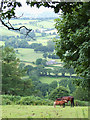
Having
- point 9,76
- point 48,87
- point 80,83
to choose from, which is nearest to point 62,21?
point 80,83

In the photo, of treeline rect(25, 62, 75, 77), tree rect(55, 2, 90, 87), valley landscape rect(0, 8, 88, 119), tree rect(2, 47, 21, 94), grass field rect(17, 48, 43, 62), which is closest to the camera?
tree rect(55, 2, 90, 87)

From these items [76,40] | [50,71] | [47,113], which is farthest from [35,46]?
[47,113]

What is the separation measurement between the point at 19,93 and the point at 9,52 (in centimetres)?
679

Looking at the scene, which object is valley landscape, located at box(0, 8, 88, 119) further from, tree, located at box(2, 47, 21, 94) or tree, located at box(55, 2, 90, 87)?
tree, located at box(55, 2, 90, 87)

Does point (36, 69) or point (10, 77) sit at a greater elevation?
point (10, 77)

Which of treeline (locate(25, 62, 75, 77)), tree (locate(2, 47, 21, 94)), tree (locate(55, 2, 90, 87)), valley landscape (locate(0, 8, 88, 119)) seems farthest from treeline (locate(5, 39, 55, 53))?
tree (locate(55, 2, 90, 87))

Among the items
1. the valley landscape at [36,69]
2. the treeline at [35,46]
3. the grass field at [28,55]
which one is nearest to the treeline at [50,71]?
the valley landscape at [36,69]

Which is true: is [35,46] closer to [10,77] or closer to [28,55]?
[28,55]

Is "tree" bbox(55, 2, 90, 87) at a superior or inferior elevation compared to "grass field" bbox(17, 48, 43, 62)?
superior

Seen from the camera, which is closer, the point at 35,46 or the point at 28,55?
the point at 28,55

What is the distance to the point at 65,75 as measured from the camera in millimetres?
66750

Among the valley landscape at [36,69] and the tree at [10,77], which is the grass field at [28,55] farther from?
the tree at [10,77]

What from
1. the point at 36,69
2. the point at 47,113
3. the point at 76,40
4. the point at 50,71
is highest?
the point at 76,40

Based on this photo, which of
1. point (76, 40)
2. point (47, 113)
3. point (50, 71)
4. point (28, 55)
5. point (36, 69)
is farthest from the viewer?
point (28, 55)
